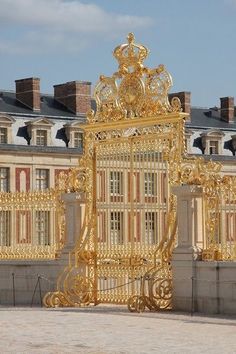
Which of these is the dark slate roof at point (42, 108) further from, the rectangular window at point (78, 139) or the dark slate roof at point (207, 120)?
the dark slate roof at point (207, 120)

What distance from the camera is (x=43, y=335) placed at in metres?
15.2

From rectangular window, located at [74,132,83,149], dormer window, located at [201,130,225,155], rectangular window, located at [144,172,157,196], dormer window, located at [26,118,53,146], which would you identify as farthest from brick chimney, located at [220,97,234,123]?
rectangular window, located at [144,172,157,196]

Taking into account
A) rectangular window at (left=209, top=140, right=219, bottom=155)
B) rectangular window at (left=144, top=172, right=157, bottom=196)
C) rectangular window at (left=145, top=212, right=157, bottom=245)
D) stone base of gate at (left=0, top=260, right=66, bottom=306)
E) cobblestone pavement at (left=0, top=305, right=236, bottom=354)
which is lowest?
cobblestone pavement at (left=0, top=305, right=236, bottom=354)

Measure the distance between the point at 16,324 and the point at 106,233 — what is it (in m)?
4.27

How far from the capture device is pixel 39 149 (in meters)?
51.4

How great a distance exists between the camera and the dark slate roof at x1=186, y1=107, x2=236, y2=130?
188 ft

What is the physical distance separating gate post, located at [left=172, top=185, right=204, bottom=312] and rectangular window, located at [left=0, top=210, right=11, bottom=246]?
183 inches

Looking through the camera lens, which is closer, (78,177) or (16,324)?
(16,324)

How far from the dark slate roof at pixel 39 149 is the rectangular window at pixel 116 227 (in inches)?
1179

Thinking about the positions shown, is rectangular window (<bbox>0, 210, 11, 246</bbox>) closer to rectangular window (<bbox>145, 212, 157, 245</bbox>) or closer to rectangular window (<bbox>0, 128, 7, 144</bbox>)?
rectangular window (<bbox>145, 212, 157, 245</bbox>)

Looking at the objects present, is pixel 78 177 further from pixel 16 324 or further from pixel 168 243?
pixel 16 324

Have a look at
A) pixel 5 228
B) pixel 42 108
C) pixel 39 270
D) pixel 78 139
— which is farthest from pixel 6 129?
pixel 39 270

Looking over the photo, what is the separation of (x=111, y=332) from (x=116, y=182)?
539cm

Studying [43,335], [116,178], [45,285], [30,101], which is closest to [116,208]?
[116,178]
